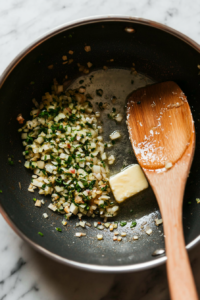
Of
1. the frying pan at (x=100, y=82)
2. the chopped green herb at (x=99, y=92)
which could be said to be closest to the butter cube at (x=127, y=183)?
the frying pan at (x=100, y=82)

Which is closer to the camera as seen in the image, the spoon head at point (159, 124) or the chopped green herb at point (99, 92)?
the spoon head at point (159, 124)

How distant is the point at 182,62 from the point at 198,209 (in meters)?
0.79

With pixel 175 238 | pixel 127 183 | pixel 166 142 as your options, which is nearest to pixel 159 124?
pixel 166 142

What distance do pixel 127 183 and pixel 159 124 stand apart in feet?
1.21

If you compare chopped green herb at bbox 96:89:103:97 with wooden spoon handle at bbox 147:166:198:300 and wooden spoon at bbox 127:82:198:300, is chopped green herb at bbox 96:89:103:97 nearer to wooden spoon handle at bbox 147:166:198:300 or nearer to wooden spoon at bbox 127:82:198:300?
wooden spoon at bbox 127:82:198:300

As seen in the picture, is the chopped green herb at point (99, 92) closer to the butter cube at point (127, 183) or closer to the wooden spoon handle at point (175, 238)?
the butter cube at point (127, 183)

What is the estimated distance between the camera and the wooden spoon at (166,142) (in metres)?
1.19

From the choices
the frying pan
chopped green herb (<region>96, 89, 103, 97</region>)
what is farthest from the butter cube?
chopped green herb (<region>96, 89, 103, 97</region>)

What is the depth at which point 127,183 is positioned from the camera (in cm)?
140

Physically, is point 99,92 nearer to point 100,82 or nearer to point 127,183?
point 100,82

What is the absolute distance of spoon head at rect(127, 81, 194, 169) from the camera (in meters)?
1.33

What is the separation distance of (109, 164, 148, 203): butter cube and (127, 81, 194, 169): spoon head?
0.28 feet

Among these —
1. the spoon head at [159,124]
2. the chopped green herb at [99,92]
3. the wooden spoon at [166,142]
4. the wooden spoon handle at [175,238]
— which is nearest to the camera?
the wooden spoon handle at [175,238]

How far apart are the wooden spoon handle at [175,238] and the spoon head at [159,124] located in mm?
103
